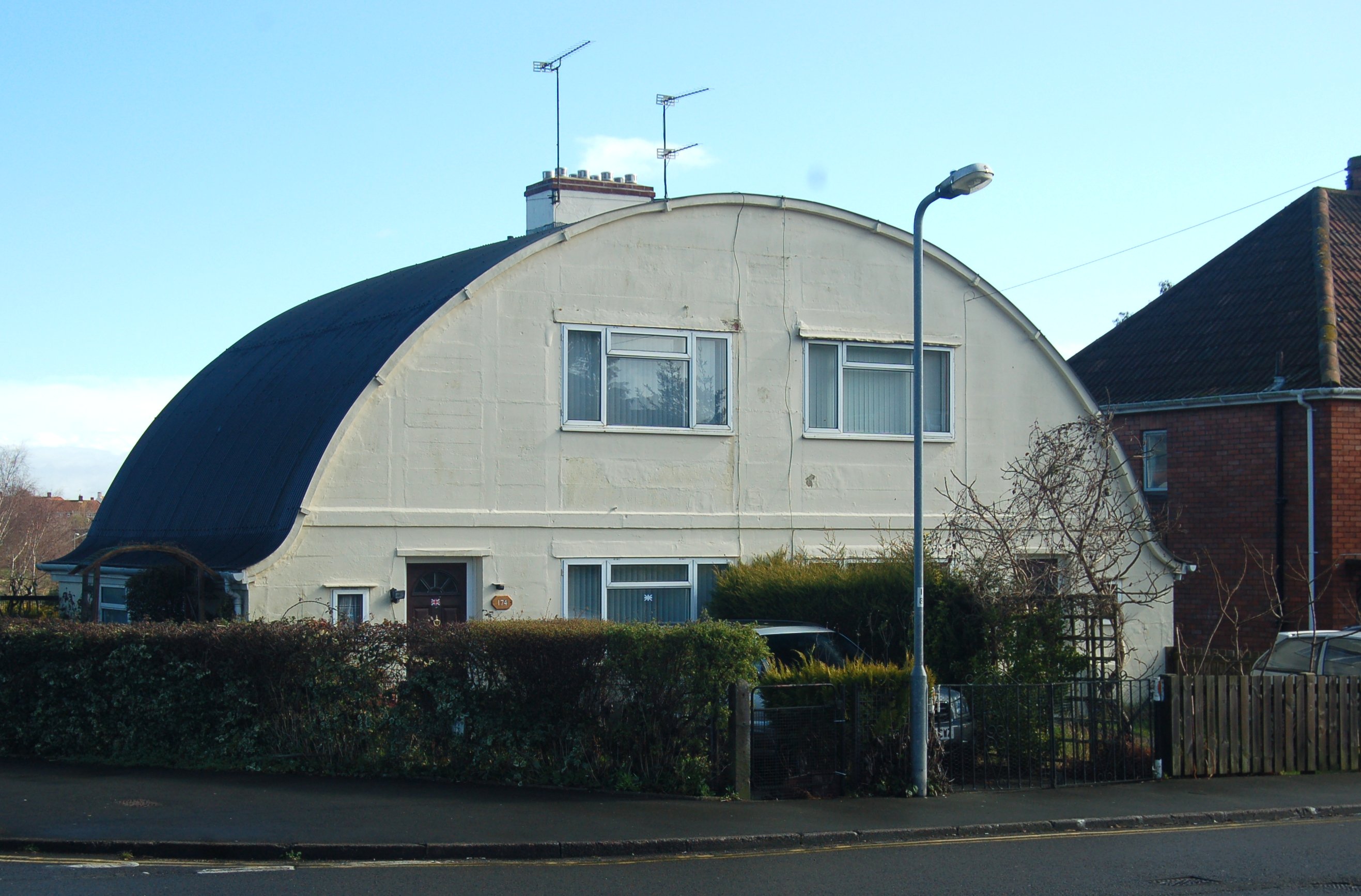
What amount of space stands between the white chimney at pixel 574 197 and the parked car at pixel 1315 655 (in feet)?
36.1

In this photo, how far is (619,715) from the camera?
12531 millimetres

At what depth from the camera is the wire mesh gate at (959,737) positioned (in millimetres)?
12766

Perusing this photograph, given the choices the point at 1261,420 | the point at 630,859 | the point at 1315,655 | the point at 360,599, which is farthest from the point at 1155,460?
the point at 630,859

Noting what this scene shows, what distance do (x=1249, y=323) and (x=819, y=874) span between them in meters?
18.4

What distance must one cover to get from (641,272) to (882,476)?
15.0ft

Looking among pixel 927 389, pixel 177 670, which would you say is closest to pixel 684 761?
pixel 177 670

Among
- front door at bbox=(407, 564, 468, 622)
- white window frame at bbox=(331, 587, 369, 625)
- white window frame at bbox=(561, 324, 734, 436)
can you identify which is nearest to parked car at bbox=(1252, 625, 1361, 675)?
white window frame at bbox=(561, 324, 734, 436)

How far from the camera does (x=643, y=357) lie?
1761 cm

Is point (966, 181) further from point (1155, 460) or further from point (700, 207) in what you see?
point (1155, 460)

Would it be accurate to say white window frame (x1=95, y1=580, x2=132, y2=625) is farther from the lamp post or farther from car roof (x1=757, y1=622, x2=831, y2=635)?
the lamp post

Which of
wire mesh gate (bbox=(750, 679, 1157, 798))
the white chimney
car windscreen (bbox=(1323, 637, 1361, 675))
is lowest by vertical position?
wire mesh gate (bbox=(750, 679, 1157, 798))

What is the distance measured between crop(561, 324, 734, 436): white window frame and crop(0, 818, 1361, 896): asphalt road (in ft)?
25.4

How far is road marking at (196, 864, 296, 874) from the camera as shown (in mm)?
9484

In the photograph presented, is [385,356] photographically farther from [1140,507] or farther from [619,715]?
[1140,507]
